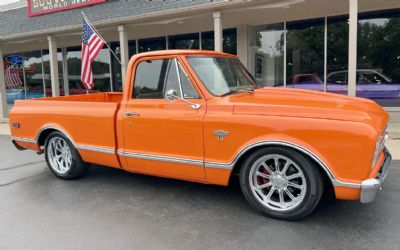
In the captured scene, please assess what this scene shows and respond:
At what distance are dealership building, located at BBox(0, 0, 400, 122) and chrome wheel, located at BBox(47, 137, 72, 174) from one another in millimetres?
4229

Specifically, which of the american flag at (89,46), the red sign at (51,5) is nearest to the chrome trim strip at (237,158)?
the american flag at (89,46)

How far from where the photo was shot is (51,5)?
14320 millimetres

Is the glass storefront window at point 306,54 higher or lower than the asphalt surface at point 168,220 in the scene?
higher

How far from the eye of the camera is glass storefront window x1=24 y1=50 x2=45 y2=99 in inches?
738

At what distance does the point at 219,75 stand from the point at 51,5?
1246 cm

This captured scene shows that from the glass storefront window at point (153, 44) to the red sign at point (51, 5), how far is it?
2855mm

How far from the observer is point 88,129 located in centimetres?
509

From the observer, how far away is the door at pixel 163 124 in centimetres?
415

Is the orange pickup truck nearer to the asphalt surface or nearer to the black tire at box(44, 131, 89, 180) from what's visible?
the black tire at box(44, 131, 89, 180)

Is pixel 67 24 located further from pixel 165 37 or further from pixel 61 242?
pixel 61 242

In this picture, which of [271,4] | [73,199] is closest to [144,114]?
[73,199]

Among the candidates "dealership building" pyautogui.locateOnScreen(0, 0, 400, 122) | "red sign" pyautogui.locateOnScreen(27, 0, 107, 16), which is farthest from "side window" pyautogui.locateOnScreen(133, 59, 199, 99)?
"red sign" pyautogui.locateOnScreen(27, 0, 107, 16)

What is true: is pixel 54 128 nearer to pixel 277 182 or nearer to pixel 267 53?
pixel 277 182

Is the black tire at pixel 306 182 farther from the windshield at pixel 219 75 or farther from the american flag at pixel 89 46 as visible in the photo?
the american flag at pixel 89 46
